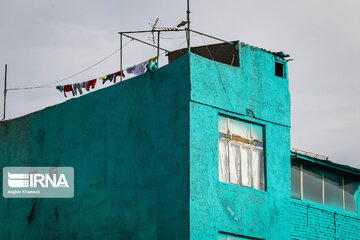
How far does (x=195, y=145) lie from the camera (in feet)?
66.6

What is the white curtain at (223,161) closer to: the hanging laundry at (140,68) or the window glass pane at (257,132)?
the window glass pane at (257,132)

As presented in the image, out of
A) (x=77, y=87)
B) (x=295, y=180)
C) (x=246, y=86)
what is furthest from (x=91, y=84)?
(x=295, y=180)

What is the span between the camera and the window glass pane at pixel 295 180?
23.2 m

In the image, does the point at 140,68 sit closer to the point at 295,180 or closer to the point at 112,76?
the point at 112,76

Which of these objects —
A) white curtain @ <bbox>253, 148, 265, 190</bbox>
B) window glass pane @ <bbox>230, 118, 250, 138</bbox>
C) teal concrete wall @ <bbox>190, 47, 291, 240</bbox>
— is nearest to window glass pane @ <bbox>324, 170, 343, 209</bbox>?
teal concrete wall @ <bbox>190, 47, 291, 240</bbox>

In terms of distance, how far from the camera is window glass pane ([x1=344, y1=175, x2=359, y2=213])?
2491cm

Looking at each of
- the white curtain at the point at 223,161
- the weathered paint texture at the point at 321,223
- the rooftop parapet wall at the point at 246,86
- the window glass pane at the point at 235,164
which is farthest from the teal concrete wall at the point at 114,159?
the weathered paint texture at the point at 321,223

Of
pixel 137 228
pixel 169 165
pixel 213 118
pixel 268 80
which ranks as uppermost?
pixel 268 80

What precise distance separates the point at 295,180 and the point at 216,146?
3816 mm

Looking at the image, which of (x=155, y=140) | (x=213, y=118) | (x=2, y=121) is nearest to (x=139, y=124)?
(x=155, y=140)

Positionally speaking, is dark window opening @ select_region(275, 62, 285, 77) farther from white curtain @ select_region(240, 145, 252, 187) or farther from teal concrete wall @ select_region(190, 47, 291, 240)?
white curtain @ select_region(240, 145, 252, 187)

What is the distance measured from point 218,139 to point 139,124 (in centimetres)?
254

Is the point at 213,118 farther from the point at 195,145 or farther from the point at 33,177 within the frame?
the point at 33,177

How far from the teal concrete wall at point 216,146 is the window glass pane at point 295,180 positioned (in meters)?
0.93
